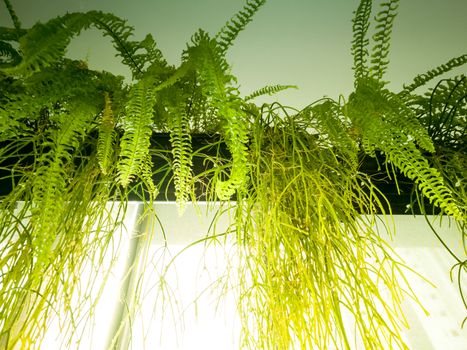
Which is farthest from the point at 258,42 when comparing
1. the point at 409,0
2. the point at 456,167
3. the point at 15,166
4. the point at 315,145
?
the point at 15,166

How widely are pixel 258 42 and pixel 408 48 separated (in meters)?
0.74

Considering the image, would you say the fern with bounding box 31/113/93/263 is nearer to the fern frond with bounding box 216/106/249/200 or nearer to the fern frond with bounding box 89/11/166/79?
the fern frond with bounding box 89/11/166/79

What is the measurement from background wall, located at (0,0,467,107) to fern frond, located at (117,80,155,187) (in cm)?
88

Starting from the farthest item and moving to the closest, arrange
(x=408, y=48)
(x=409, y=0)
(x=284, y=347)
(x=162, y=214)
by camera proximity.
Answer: (x=409, y=0) < (x=408, y=48) < (x=162, y=214) < (x=284, y=347)

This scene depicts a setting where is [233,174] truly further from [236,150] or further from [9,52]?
[9,52]

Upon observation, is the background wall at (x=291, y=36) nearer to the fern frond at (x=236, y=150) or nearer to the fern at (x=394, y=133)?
the fern at (x=394, y=133)

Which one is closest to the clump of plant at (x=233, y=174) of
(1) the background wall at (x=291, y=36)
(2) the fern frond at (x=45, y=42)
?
(2) the fern frond at (x=45, y=42)

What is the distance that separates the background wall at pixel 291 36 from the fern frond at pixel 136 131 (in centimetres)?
88

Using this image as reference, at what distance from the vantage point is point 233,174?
2.04 feet

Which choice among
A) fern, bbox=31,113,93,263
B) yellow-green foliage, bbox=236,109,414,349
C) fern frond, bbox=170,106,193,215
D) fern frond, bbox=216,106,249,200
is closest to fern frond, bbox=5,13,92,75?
fern, bbox=31,113,93,263

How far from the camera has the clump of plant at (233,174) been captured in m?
0.63

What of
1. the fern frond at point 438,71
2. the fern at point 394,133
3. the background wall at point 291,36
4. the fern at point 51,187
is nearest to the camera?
the fern at point 51,187

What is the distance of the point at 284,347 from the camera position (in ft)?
1.98

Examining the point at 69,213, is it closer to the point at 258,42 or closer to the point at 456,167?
the point at 456,167
